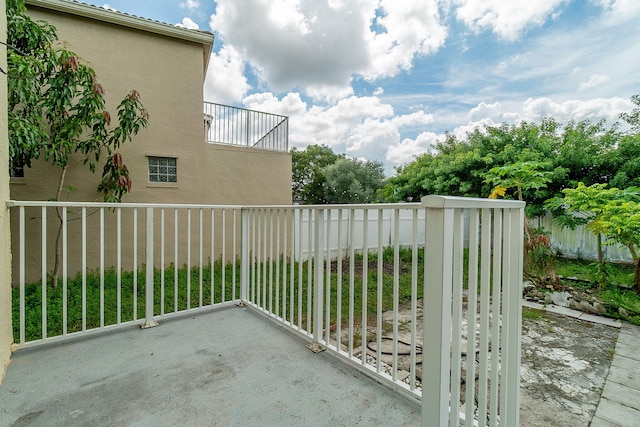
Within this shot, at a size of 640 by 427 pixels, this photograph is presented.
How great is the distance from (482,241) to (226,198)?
6201 mm

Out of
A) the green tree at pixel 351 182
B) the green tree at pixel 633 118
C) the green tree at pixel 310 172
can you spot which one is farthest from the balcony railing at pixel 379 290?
the green tree at pixel 310 172

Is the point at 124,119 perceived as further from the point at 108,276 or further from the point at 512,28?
the point at 512,28

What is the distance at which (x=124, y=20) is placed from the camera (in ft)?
17.7

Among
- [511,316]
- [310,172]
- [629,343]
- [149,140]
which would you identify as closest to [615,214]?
[629,343]

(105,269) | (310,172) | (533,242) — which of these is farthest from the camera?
(310,172)

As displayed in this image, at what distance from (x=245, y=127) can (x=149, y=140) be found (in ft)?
7.09

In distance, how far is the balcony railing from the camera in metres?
0.96

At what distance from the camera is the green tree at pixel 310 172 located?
18.2 m

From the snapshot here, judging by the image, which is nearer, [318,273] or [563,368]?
[318,273]

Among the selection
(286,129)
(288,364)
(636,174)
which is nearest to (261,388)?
(288,364)

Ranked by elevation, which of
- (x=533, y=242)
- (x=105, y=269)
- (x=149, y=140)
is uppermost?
(x=149, y=140)

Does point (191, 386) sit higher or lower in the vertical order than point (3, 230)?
lower

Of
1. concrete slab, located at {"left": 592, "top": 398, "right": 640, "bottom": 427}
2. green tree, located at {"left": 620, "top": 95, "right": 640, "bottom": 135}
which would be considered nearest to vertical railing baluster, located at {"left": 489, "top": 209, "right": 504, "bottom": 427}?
concrete slab, located at {"left": 592, "top": 398, "right": 640, "bottom": 427}

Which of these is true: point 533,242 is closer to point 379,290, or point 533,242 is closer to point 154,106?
point 379,290
